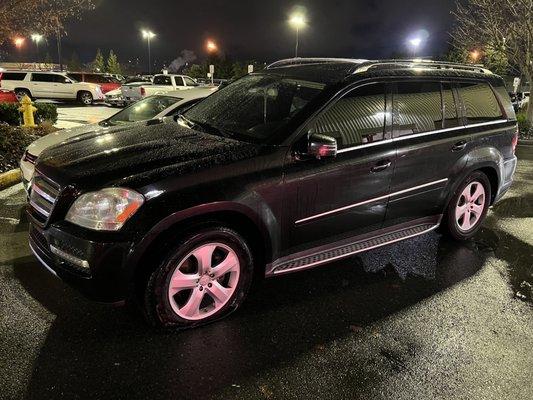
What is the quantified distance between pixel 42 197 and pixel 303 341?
2020 millimetres

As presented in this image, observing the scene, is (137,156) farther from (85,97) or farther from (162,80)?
(85,97)

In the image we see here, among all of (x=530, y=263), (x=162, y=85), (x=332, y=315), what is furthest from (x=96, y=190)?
(x=162, y=85)

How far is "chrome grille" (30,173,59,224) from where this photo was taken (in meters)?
3.00

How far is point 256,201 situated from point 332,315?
1.07m

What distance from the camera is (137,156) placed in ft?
10.2

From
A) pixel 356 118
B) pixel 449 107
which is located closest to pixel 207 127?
pixel 356 118

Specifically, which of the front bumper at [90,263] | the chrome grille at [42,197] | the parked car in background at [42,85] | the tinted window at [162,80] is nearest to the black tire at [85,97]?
the parked car in background at [42,85]

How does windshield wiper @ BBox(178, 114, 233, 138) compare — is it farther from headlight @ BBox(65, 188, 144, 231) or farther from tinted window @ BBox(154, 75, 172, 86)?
tinted window @ BBox(154, 75, 172, 86)

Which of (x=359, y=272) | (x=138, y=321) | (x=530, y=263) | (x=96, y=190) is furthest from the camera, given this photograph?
(x=530, y=263)

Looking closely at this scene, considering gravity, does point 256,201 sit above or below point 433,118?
below

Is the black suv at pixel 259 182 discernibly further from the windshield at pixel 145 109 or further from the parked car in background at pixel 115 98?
the parked car in background at pixel 115 98

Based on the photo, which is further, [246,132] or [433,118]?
[433,118]

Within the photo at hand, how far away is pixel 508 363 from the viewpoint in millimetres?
2971

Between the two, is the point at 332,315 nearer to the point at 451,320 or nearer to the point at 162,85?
the point at 451,320
